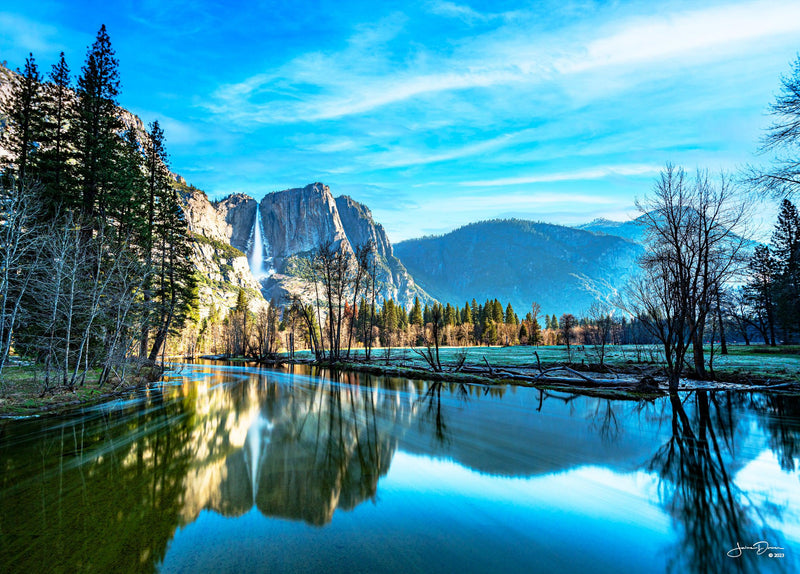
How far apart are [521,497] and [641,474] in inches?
128

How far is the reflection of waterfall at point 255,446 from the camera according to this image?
7672 millimetres

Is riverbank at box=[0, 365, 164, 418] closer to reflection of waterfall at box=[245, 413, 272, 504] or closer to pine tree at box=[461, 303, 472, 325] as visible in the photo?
reflection of waterfall at box=[245, 413, 272, 504]

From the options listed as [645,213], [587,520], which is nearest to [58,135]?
[587,520]

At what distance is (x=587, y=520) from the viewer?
5898mm

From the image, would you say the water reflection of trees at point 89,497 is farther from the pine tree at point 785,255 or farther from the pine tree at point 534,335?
the pine tree at point 534,335

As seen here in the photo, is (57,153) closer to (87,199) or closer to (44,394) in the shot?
(87,199)

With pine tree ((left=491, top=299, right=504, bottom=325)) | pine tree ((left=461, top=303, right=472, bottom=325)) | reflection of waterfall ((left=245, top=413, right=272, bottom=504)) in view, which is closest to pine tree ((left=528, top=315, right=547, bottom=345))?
pine tree ((left=491, top=299, right=504, bottom=325))

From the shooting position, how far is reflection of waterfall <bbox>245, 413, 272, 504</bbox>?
7672mm

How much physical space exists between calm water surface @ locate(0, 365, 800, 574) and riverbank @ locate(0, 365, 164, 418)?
205 centimetres

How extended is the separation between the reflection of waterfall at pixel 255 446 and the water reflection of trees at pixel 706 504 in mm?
6881

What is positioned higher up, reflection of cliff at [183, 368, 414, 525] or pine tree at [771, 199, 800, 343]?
pine tree at [771, 199, 800, 343]

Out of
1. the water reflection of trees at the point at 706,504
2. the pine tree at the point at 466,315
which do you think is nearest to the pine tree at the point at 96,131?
the water reflection of trees at the point at 706,504

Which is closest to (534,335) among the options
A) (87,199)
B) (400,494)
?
(87,199)

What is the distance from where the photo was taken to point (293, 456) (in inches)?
360
